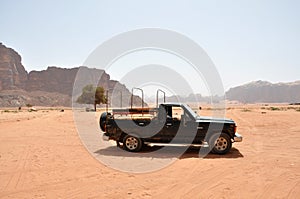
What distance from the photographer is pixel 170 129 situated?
952 centimetres

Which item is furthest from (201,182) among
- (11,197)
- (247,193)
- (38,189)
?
(11,197)

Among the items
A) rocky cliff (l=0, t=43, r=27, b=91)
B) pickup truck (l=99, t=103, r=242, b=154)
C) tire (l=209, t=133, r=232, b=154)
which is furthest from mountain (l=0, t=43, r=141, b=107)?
tire (l=209, t=133, r=232, b=154)

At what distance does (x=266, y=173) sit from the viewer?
22.4 feet

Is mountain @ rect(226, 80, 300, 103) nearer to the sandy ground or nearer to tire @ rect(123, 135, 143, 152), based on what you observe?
tire @ rect(123, 135, 143, 152)

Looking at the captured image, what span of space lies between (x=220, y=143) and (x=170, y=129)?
5.68 feet

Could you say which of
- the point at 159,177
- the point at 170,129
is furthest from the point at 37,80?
the point at 159,177

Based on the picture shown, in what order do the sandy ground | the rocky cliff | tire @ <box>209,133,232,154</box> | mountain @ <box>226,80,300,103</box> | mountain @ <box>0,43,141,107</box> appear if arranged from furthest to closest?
mountain @ <box>226,80,300,103</box> < the rocky cliff < mountain @ <box>0,43,141,107</box> < tire @ <box>209,133,232,154</box> < the sandy ground

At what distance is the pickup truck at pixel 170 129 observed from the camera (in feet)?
30.8

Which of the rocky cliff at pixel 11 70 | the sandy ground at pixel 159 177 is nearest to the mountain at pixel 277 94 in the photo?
the rocky cliff at pixel 11 70

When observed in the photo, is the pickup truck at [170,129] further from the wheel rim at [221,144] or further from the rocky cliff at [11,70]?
the rocky cliff at [11,70]

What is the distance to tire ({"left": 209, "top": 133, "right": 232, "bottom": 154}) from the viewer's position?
9336mm

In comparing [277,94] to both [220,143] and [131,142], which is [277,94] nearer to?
[220,143]

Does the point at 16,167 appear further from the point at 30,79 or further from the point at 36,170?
the point at 30,79

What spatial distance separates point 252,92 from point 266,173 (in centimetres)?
20141
